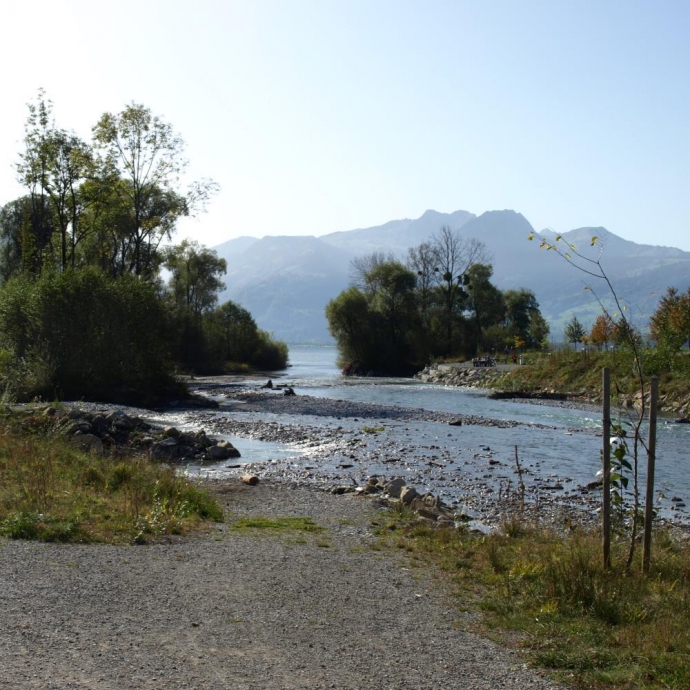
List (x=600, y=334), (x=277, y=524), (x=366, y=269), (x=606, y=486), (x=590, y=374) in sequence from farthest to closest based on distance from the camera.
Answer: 1. (x=366, y=269)
2. (x=600, y=334)
3. (x=590, y=374)
4. (x=277, y=524)
5. (x=606, y=486)

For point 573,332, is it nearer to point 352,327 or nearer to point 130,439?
point 352,327

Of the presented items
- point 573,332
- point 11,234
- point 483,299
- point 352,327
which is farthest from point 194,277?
point 573,332

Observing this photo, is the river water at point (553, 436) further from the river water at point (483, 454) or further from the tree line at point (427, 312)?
the tree line at point (427, 312)

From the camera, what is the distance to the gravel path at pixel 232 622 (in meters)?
5.70

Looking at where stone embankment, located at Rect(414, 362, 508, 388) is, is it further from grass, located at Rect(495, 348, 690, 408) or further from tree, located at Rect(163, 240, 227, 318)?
tree, located at Rect(163, 240, 227, 318)

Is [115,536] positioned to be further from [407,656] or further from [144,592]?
[407,656]

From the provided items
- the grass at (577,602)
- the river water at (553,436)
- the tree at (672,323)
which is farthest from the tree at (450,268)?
the grass at (577,602)

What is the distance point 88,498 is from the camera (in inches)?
493

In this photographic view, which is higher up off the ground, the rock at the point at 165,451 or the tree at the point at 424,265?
the tree at the point at 424,265

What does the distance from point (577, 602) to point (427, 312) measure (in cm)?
9071

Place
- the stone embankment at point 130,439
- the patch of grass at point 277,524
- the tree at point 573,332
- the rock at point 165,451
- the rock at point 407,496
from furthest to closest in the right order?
the tree at point 573,332
the rock at point 165,451
the stone embankment at point 130,439
the rock at point 407,496
the patch of grass at point 277,524

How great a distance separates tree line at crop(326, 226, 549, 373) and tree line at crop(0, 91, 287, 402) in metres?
22.1

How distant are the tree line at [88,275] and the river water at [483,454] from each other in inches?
302

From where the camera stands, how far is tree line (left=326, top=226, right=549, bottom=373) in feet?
295
